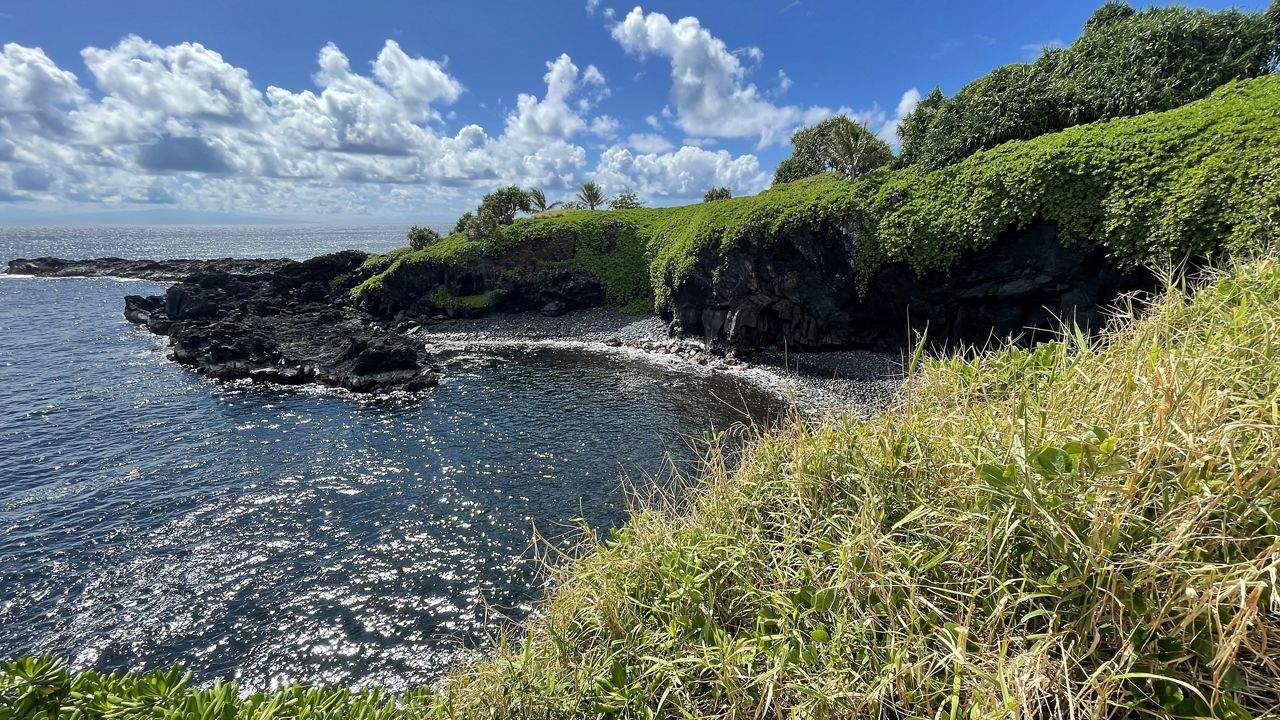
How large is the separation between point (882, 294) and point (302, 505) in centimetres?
2793

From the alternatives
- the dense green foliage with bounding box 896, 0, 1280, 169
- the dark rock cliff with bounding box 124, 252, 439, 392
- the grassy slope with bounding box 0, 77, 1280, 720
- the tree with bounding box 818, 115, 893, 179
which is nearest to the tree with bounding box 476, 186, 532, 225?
the dark rock cliff with bounding box 124, 252, 439, 392

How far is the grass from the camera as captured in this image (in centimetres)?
332

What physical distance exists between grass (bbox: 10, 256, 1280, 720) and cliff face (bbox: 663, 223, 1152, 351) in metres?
17.0

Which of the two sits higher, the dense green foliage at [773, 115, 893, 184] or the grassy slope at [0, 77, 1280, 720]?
the dense green foliage at [773, 115, 893, 184]

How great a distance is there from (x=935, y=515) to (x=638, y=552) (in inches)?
124

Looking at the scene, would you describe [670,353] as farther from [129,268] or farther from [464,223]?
[129,268]

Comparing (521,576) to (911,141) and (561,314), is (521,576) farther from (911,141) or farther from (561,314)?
(561,314)

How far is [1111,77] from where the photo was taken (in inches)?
886

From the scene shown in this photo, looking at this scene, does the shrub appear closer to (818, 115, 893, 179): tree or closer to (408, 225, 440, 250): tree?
(408, 225, 440, 250): tree

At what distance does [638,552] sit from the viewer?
6047 mm

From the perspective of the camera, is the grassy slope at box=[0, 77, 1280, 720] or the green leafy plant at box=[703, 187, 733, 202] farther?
the green leafy plant at box=[703, 187, 733, 202]

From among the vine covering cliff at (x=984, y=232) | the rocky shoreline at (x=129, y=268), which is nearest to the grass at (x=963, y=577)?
the vine covering cliff at (x=984, y=232)

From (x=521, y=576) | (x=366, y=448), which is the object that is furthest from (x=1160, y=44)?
(x=366, y=448)

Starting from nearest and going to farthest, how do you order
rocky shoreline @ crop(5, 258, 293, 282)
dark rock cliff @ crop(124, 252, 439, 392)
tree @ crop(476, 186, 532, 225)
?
dark rock cliff @ crop(124, 252, 439, 392)
tree @ crop(476, 186, 532, 225)
rocky shoreline @ crop(5, 258, 293, 282)
